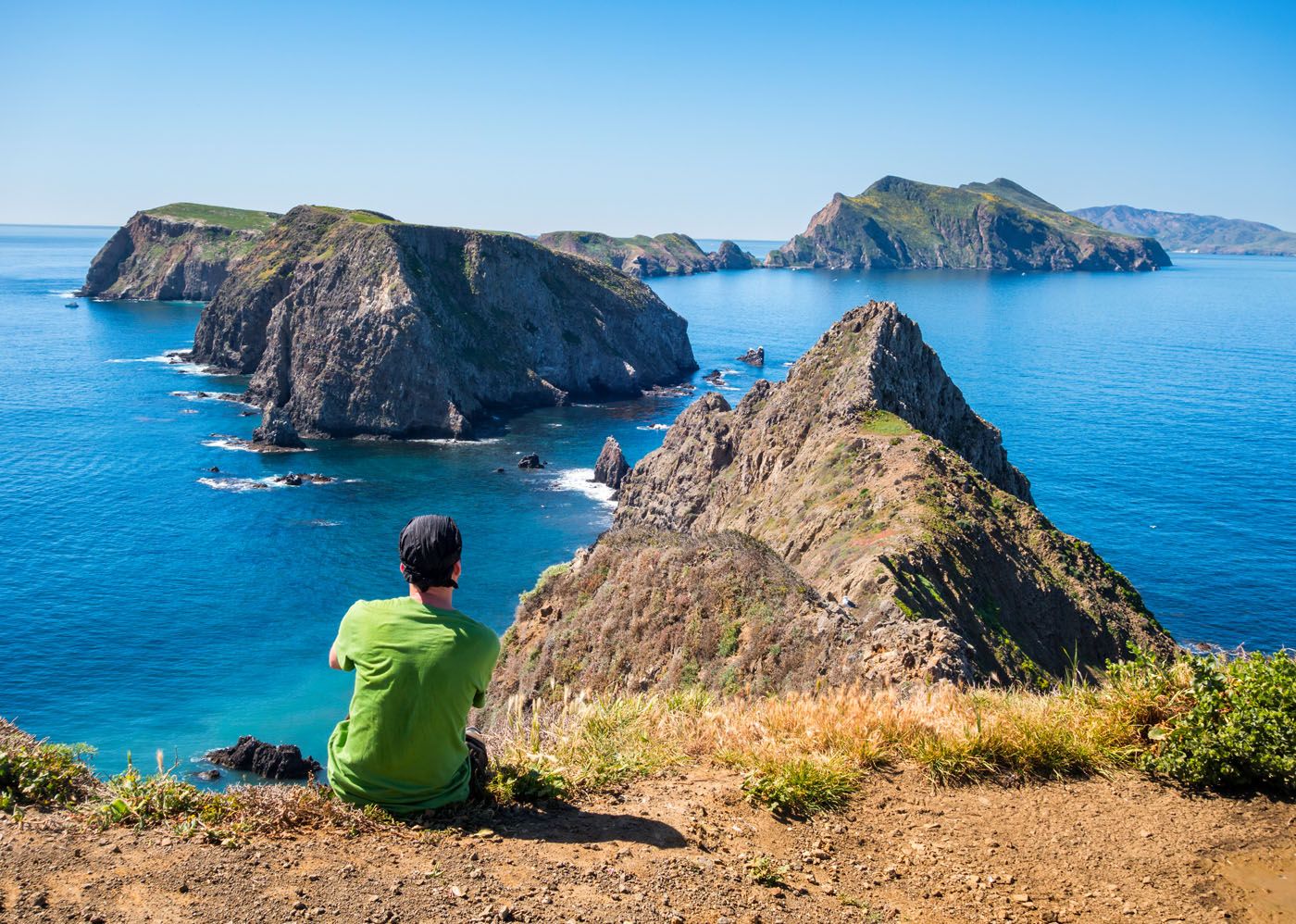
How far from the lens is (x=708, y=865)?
778cm

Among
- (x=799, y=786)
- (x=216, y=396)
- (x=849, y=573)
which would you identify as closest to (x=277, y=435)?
(x=216, y=396)

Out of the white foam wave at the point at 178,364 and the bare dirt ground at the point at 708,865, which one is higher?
the bare dirt ground at the point at 708,865

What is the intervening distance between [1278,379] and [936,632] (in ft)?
484

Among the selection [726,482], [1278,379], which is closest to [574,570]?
[726,482]

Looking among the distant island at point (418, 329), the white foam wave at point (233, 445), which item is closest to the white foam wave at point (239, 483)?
the white foam wave at point (233, 445)

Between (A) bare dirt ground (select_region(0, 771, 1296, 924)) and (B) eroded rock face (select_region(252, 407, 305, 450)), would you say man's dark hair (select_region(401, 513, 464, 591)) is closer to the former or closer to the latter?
(A) bare dirt ground (select_region(0, 771, 1296, 924))

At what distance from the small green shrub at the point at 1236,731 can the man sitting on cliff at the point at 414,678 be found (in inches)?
293

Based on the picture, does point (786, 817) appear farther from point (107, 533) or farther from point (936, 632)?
point (107, 533)

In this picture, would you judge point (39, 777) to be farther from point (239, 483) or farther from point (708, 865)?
point (239, 483)

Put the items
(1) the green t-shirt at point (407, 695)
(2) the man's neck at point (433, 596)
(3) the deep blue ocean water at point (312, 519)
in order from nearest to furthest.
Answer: (1) the green t-shirt at point (407, 695) < (2) the man's neck at point (433, 596) < (3) the deep blue ocean water at point (312, 519)

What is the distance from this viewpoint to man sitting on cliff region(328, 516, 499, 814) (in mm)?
7781

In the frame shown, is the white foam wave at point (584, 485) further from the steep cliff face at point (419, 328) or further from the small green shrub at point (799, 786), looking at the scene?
the small green shrub at point (799, 786)

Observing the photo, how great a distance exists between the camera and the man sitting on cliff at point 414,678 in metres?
7.78

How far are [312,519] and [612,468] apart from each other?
27398mm
